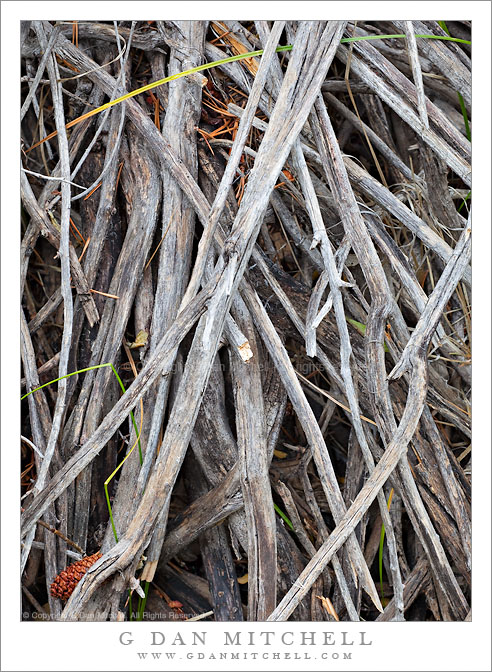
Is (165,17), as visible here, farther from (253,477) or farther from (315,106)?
(253,477)

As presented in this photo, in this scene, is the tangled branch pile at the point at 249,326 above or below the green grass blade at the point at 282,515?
above

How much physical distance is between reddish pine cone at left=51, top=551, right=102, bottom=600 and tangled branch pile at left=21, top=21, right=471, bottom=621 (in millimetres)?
22

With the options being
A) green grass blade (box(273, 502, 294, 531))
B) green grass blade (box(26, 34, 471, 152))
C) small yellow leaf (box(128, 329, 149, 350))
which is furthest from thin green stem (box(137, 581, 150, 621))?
green grass blade (box(26, 34, 471, 152))

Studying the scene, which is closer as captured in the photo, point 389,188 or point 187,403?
point 187,403

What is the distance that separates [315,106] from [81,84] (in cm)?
43

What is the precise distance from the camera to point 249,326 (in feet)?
2.85

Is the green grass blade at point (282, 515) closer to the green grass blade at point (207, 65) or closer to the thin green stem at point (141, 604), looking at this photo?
the thin green stem at point (141, 604)

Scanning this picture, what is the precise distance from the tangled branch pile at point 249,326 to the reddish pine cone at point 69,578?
0.02 metres

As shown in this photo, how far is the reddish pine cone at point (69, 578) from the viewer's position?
0.80 metres

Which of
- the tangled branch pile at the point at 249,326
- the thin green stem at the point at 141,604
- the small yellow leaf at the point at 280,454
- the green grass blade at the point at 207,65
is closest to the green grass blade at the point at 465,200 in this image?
the tangled branch pile at the point at 249,326

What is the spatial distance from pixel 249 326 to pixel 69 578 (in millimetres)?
491

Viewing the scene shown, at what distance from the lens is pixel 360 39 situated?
85cm

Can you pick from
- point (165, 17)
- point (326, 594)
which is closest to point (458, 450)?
point (326, 594)

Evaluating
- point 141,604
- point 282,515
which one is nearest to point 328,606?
point 282,515
